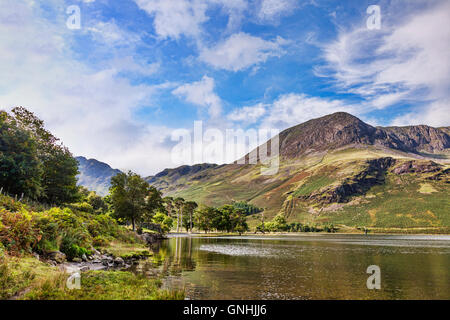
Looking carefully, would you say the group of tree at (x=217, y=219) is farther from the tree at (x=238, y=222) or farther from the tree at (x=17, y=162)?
the tree at (x=17, y=162)

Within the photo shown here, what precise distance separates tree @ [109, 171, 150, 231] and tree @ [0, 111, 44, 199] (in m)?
25.2

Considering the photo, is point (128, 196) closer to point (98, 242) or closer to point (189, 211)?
point (98, 242)

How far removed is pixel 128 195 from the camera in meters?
70.9

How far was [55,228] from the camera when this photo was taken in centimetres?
2572

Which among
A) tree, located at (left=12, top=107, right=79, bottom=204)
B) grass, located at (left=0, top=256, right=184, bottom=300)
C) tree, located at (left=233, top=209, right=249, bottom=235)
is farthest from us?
tree, located at (left=233, top=209, right=249, bottom=235)

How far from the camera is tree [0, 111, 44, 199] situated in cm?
3966

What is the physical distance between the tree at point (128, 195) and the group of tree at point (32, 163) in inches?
505

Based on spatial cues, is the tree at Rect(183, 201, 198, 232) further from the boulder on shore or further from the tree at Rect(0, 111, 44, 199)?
the boulder on shore

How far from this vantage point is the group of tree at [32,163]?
40250mm

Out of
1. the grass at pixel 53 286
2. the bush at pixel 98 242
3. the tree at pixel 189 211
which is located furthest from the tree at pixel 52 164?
the tree at pixel 189 211

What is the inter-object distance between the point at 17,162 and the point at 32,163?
6.09ft

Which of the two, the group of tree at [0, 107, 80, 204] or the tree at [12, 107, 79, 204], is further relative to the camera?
the tree at [12, 107, 79, 204]

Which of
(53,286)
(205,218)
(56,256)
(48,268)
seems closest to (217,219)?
(205,218)

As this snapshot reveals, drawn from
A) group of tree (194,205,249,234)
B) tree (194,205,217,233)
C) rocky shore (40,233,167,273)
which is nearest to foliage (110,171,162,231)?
rocky shore (40,233,167,273)
